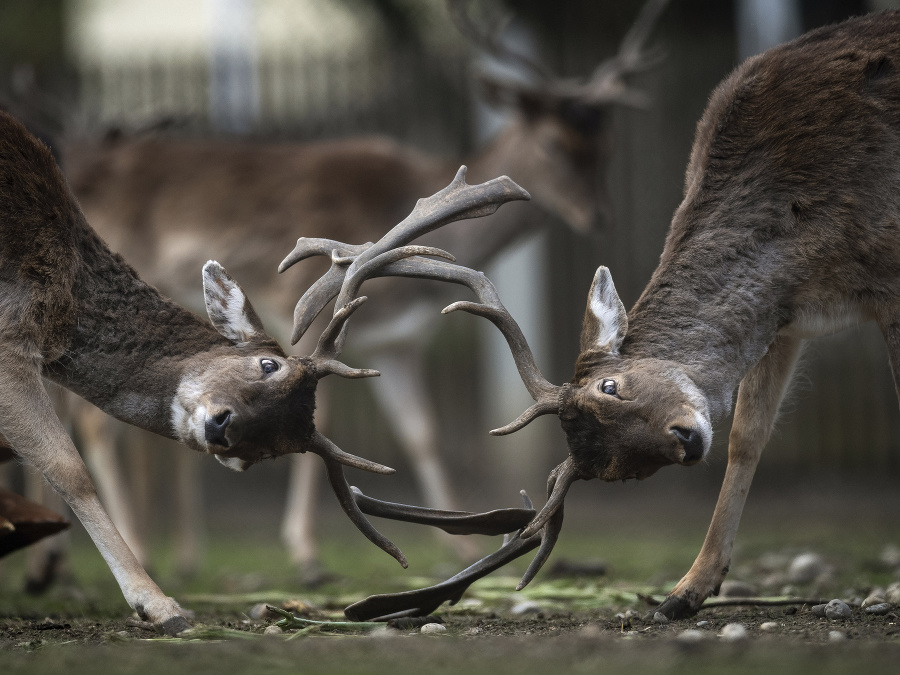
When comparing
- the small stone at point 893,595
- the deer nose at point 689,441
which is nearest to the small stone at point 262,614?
the deer nose at point 689,441

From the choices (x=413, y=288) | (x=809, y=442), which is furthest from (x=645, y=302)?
(x=809, y=442)

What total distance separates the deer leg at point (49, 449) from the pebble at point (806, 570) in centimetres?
340

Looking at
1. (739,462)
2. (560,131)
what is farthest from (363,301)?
(560,131)

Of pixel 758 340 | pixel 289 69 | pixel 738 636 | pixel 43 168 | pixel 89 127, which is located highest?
pixel 289 69

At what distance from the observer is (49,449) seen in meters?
4.63

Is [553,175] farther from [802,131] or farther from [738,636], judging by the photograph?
[738,636]

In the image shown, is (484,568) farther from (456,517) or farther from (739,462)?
(739,462)

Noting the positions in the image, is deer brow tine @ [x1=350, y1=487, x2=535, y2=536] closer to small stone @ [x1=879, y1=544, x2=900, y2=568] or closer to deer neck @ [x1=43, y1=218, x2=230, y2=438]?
deer neck @ [x1=43, y1=218, x2=230, y2=438]

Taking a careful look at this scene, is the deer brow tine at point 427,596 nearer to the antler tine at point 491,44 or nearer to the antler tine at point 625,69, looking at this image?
the antler tine at point 625,69

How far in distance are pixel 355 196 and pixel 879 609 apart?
5.11m

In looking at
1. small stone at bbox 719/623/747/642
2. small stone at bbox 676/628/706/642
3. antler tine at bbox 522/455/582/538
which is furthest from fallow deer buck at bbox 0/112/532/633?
small stone at bbox 719/623/747/642

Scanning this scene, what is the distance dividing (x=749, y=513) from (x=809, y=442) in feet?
5.14

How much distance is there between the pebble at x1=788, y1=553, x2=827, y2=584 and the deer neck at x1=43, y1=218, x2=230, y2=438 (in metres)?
3.22

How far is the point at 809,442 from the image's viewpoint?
1156 centimetres
